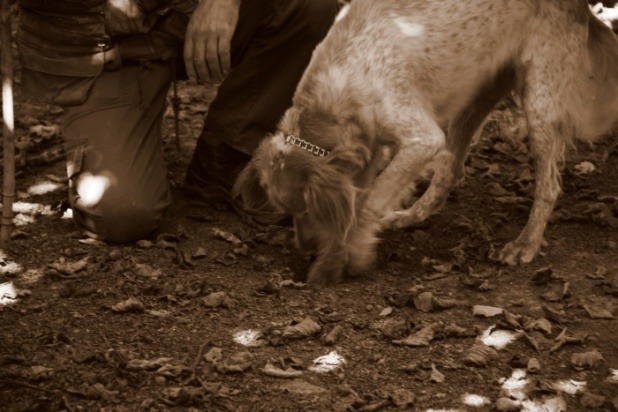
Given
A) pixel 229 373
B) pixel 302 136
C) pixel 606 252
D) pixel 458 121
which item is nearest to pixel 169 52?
pixel 302 136

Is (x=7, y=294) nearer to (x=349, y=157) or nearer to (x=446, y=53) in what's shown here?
(x=349, y=157)

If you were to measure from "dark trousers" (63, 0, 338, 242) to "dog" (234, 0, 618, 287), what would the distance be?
0.59 metres

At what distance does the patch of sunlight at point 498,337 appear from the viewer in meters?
3.54

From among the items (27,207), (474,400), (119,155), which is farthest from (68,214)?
(474,400)

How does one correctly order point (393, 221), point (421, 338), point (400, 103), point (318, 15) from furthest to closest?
point (318, 15), point (393, 221), point (400, 103), point (421, 338)

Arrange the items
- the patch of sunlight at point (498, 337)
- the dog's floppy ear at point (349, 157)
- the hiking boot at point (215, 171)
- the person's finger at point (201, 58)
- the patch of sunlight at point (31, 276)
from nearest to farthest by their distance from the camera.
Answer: the patch of sunlight at point (498, 337), the dog's floppy ear at point (349, 157), the patch of sunlight at point (31, 276), the person's finger at point (201, 58), the hiking boot at point (215, 171)

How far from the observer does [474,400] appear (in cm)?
317

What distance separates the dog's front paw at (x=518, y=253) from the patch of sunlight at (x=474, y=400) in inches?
47.7

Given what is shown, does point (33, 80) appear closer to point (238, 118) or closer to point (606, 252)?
point (238, 118)

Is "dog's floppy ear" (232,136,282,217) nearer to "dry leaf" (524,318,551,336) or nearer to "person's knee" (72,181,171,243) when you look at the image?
"person's knee" (72,181,171,243)

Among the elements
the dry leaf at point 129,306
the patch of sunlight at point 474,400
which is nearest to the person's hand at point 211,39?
the dry leaf at point 129,306

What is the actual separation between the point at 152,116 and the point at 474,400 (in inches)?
96.3

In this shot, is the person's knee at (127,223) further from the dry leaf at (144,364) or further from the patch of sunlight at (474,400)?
the patch of sunlight at (474,400)

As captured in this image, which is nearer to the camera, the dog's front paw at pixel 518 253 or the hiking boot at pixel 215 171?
the dog's front paw at pixel 518 253
